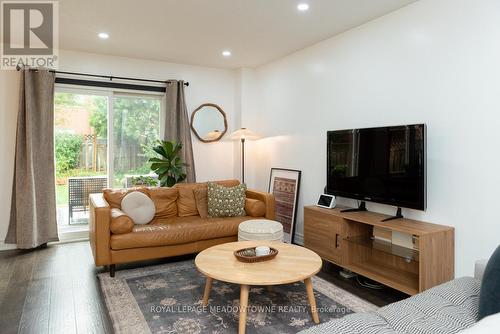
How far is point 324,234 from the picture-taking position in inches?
133

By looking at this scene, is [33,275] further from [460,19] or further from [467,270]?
[460,19]

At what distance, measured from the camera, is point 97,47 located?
427cm

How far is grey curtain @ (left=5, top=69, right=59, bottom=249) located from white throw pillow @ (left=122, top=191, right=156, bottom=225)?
1.37 m

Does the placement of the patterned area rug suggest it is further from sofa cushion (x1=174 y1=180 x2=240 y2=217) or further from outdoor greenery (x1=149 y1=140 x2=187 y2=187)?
outdoor greenery (x1=149 y1=140 x2=187 y2=187)

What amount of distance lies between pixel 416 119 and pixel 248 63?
2903 mm

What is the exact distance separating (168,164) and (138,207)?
1.14 m

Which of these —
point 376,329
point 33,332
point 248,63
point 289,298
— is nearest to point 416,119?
point 289,298

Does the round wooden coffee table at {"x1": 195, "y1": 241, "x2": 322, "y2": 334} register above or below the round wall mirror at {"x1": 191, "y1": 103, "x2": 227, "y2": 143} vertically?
below

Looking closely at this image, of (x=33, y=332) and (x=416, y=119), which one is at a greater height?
(x=416, y=119)

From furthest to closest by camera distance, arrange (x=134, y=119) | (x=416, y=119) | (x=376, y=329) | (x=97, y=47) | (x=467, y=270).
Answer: (x=134, y=119)
(x=97, y=47)
(x=416, y=119)
(x=467, y=270)
(x=376, y=329)

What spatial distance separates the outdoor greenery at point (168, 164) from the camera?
459 centimetres

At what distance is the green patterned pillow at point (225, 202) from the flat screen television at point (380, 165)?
105cm

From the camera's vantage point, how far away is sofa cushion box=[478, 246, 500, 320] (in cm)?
139

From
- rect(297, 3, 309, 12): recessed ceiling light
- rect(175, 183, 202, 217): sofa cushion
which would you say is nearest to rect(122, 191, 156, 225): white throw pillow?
rect(175, 183, 202, 217): sofa cushion
